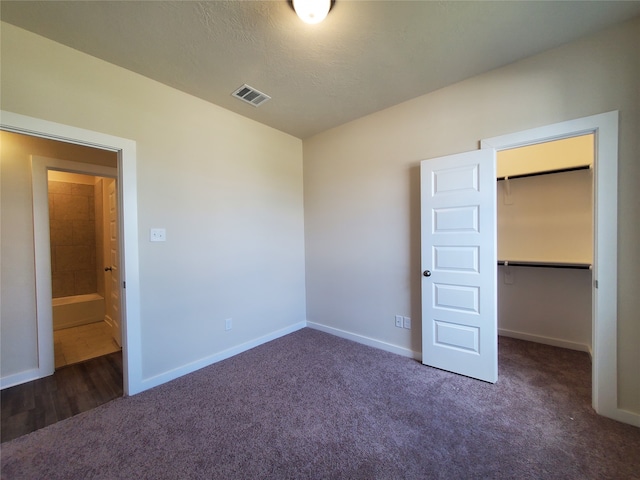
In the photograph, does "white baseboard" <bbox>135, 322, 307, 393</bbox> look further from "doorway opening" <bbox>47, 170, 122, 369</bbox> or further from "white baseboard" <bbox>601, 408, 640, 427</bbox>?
"white baseboard" <bbox>601, 408, 640, 427</bbox>

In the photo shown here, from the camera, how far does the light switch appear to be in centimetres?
230

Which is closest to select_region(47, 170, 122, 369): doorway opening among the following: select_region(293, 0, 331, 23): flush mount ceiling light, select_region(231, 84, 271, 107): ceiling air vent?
select_region(231, 84, 271, 107): ceiling air vent

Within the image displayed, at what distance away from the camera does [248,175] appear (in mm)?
3082

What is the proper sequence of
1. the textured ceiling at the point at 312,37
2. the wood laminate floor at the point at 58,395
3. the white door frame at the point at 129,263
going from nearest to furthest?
the textured ceiling at the point at 312,37, the wood laminate floor at the point at 58,395, the white door frame at the point at 129,263

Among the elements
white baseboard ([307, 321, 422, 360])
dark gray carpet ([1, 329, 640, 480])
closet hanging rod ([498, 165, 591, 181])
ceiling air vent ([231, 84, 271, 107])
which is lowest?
dark gray carpet ([1, 329, 640, 480])

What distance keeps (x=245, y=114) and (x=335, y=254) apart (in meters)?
2.07

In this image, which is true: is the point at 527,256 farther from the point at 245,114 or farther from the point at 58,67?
the point at 58,67

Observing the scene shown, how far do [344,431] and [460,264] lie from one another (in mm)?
1717

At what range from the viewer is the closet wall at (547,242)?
282cm

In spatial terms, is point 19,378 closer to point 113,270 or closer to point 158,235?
point 113,270

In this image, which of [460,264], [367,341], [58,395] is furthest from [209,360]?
[460,264]

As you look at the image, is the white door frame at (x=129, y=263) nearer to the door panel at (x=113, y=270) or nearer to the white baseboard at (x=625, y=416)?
the door panel at (x=113, y=270)

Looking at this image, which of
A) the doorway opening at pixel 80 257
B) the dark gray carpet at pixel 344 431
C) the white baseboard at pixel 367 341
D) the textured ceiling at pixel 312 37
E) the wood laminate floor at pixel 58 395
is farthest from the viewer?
the doorway opening at pixel 80 257

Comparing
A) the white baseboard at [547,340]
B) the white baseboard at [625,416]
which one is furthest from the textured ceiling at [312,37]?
the white baseboard at [547,340]
